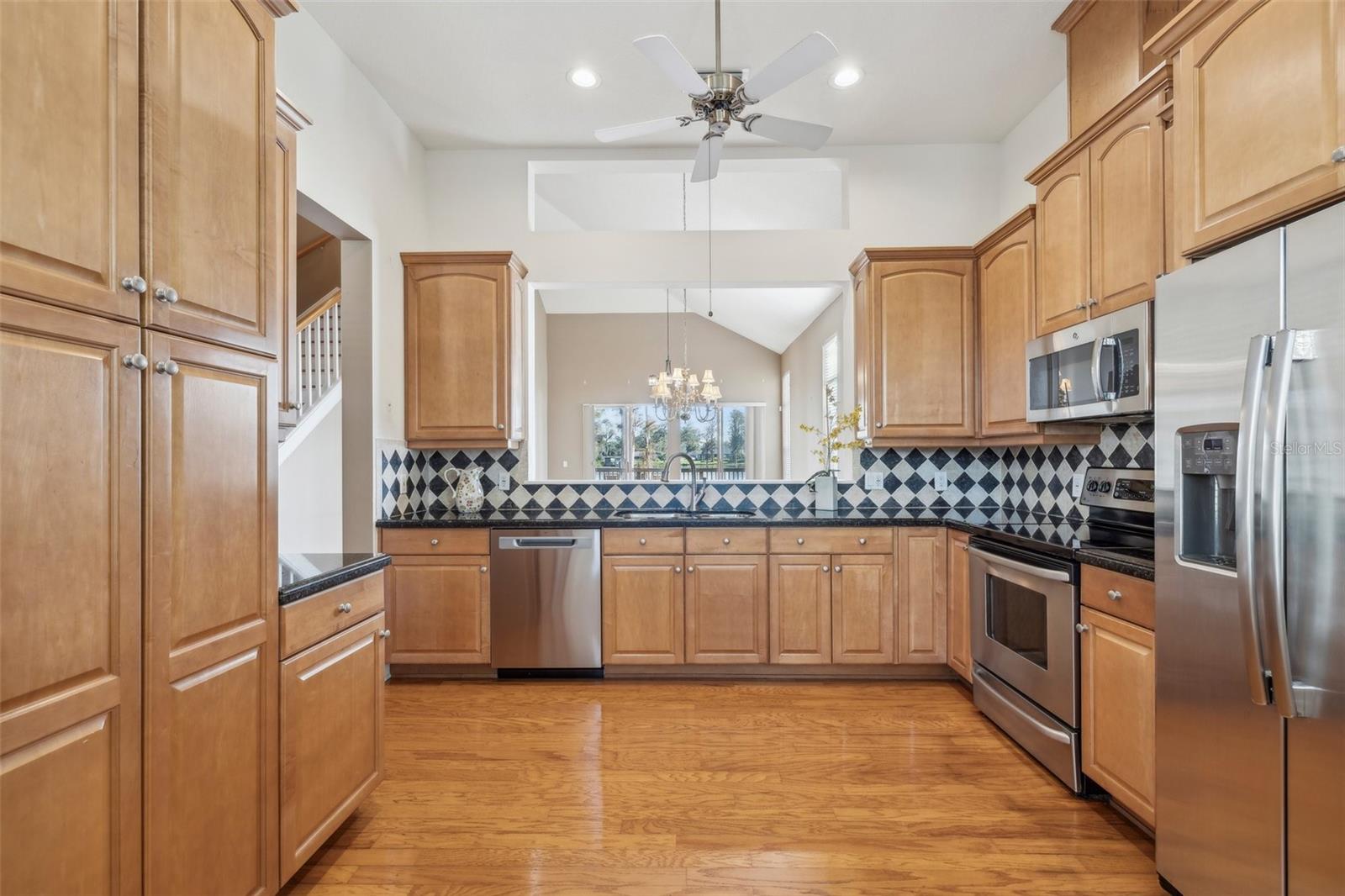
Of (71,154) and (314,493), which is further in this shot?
(314,493)

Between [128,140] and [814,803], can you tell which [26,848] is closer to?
[128,140]

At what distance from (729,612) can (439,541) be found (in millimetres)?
1614

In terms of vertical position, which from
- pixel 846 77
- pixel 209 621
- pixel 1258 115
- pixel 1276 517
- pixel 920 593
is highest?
pixel 846 77

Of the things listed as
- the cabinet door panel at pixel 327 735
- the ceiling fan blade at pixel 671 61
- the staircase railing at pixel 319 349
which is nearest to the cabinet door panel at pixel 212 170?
the cabinet door panel at pixel 327 735

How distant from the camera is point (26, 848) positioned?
105 cm

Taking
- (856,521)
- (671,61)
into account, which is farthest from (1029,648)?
(671,61)

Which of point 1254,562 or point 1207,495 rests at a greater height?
point 1207,495

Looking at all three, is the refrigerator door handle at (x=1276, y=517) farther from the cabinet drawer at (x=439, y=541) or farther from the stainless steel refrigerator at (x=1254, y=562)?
the cabinet drawer at (x=439, y=541)

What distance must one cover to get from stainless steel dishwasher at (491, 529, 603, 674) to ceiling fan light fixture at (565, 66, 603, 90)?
92.1 inches

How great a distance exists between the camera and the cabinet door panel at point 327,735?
1700 mm

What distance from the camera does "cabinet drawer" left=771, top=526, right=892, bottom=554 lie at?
11.4 feet

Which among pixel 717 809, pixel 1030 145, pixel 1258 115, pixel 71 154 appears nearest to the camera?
pixel 71 154

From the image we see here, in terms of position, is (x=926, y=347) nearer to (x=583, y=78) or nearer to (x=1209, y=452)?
(x=1209, y=452)

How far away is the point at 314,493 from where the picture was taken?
402 centimetres
